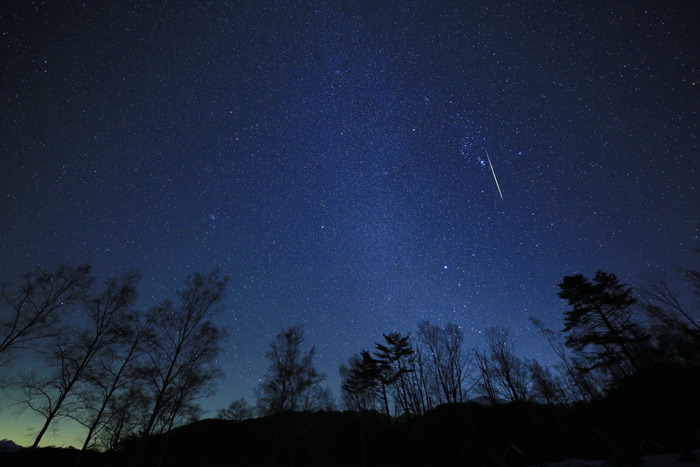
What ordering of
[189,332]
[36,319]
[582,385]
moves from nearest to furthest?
1. [36,319]
2. [189,332]
3. [582,385]

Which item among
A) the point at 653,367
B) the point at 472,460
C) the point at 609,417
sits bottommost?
the point at 472,460

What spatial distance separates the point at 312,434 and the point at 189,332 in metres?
24.4

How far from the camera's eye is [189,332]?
16.9 m

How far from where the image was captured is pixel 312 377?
79.0 feet

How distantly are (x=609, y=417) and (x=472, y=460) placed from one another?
586 inches

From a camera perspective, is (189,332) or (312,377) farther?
(312,377)

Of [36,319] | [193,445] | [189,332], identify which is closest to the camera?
[36,319]

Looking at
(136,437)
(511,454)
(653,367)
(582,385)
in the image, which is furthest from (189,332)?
(582,385)

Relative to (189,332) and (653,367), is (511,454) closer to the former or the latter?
(653,367)

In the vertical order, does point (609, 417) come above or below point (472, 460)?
above

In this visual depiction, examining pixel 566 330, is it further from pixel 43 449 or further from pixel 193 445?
pixel 43 449

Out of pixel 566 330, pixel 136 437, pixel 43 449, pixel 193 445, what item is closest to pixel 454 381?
pixel 566 330

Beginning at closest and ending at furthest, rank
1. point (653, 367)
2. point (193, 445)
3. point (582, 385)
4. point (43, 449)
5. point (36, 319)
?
1. point (36, 319)
2. point (653, 367)
3. point (43, 449)
4. point (193, 445)
5. point (582, 385)

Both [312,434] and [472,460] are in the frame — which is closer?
[472,460]
